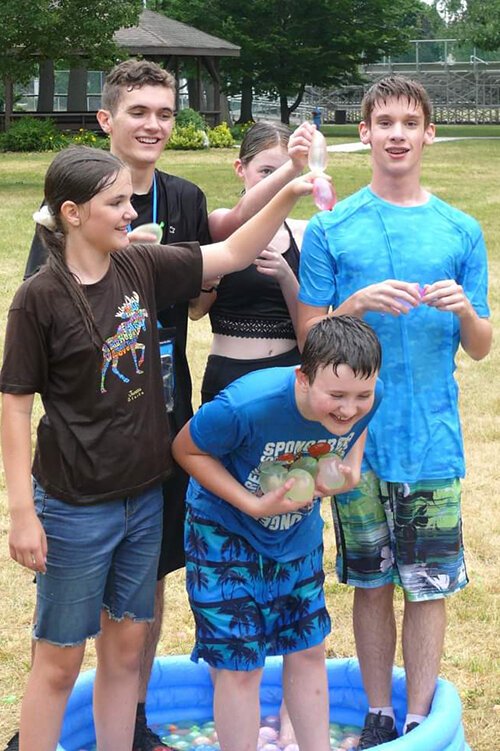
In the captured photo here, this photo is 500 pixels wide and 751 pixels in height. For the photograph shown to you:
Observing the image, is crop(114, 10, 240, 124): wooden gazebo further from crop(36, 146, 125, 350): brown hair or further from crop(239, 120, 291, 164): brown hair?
crop(36, 146, 125, 350): brown hair

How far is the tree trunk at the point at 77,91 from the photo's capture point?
40.5 meters

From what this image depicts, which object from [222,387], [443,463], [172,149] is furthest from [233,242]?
[172,149]

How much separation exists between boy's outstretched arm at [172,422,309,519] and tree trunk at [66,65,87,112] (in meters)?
38.5

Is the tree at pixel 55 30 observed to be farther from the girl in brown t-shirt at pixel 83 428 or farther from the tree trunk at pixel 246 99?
the girl in brown t-shirt at pixel 83 428

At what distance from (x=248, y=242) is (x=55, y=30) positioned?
26.8 metres

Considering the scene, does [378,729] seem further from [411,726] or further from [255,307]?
[255,307]

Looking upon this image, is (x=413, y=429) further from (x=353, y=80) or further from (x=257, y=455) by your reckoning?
(x=353, y=80)

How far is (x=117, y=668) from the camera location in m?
3.48

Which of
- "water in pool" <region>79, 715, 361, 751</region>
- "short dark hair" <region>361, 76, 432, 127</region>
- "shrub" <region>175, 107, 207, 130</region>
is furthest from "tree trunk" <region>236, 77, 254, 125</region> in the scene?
"short dark hair" <region>361, 76, 432, 127</region>

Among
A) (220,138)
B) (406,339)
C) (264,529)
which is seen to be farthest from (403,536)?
(220,138)

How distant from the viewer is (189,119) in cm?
3744

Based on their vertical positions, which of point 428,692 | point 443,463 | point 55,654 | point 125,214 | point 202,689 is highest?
point 125,214

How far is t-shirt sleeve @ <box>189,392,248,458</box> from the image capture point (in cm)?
335

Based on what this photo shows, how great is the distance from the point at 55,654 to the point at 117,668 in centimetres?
25
